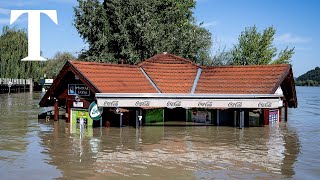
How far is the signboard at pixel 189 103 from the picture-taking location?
26.3 metres

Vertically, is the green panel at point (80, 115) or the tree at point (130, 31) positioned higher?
the tree at point (130, 31)

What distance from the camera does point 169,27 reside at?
46219 mm

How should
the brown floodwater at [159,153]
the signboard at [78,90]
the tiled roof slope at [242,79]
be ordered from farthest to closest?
the tiled roof slope at [242,79] → the signboard at [78,90] → the brown floodwater at [159,153]

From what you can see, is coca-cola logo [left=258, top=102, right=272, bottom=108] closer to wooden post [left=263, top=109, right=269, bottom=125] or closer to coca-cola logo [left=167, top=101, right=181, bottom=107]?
wooden post [left=263, top=109, right=269, bottom=125]

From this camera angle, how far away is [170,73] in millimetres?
32812

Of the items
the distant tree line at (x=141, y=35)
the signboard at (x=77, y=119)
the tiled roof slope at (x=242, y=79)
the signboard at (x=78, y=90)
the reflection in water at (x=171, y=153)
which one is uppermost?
the distant tree line at (x=141, y=35)

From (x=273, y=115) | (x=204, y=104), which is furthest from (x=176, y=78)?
(x=273, y=115)

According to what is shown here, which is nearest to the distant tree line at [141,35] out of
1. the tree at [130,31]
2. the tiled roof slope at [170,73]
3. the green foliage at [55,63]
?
the tree at [130,31]

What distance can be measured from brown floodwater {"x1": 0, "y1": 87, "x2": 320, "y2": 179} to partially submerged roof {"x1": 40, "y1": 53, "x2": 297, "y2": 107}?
10.8ft

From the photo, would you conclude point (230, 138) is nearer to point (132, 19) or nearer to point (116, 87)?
point (116, 87)

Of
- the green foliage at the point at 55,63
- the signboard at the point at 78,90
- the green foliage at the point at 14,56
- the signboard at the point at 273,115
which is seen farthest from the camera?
the green foliage at the point at 55,63

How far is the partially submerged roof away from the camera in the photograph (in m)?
28.2

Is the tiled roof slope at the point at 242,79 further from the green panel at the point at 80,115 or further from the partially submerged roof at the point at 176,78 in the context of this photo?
the green panel at the point at 80,115

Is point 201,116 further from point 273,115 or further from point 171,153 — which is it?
point 171,153
